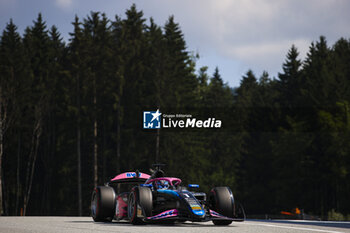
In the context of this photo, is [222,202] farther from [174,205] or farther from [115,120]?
[115,120]

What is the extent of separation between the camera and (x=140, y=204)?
15.1 meters

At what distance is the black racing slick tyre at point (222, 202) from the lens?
1534 cm

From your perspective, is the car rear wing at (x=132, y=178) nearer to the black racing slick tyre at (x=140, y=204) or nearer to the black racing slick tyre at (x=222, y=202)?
the black racing slick tyre at (x=140, y=204)

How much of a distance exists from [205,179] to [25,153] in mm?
21045

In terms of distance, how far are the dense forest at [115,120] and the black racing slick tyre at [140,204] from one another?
4140 centimetres

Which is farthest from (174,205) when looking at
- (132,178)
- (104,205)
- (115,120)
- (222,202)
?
(115,120)

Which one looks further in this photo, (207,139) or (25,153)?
(207,139)

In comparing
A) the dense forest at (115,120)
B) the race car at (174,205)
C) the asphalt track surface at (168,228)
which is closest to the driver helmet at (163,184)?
the race car at (174,205)

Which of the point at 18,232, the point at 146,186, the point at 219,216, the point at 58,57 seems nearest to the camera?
the point at 18,232

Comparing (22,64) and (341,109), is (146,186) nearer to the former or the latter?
(22,64)

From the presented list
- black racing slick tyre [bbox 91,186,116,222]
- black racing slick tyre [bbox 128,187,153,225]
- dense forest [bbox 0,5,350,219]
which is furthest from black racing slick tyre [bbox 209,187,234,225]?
dense forest [bbox 0,5,350,219]

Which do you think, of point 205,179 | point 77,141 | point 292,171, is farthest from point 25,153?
point 292,171

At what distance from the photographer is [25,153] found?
208 feet

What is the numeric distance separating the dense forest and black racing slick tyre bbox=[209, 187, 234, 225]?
4185cm
